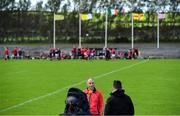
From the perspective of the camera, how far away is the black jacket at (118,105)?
9.45 m

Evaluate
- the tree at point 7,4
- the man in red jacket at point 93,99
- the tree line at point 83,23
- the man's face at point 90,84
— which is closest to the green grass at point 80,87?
the man in red jacket at point 93,99

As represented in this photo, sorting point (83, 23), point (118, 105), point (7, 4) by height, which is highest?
point (7, 4)

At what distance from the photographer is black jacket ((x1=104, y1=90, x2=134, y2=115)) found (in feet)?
31.0

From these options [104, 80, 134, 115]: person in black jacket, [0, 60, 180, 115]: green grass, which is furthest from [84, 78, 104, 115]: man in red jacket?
[0, 60, 180, 115]: green grass

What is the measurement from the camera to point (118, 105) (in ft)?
31.0

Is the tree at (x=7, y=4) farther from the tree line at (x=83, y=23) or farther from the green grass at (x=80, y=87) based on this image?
the green grass at (x=80, y=87)

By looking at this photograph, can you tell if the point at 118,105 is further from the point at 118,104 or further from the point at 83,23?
the point at 83,23

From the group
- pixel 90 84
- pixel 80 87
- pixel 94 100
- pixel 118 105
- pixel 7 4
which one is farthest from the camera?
pixel 7 4

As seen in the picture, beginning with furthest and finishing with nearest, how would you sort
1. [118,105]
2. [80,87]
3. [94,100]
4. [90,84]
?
[80,87] < [94,100] < [90,84] < [118,105]

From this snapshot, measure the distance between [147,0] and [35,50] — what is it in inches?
936

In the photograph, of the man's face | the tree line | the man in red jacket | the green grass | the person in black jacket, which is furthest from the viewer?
the tree line

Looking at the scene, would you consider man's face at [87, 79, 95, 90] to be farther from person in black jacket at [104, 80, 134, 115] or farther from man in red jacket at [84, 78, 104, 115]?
person in black jacket at [104, 80, 134, 115]

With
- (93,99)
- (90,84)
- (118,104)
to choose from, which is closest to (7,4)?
(93,99)

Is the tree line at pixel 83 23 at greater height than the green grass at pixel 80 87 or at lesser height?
greater
